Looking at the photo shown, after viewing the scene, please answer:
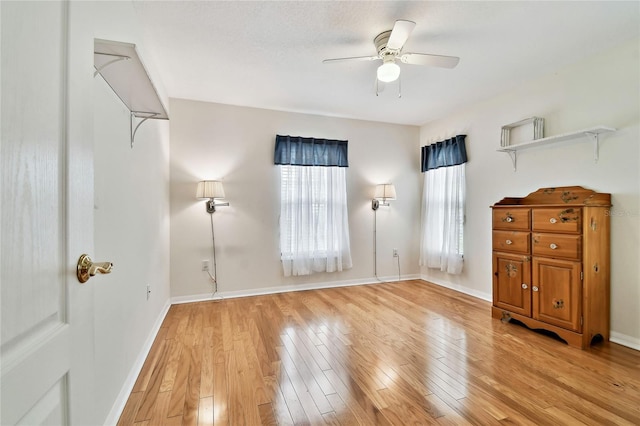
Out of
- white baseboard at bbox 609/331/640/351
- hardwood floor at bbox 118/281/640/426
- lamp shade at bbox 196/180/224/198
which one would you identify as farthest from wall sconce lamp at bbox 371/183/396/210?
white baseboard at bbox 609/331/640/351

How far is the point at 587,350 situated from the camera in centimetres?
238

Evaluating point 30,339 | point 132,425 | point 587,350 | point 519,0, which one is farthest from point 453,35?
point 132,425

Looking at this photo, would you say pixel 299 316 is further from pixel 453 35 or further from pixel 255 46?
pixel 453 35

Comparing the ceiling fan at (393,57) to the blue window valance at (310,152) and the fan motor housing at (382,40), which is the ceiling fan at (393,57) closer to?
the fan motor housing at (382,40)

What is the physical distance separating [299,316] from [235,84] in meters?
2.74

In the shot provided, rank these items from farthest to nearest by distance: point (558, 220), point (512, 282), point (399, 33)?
point (512, 282) → point (558, 220) → point (399, 33)

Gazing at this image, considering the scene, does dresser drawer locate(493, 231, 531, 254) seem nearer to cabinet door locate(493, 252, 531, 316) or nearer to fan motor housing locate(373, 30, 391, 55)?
cabinet door locate(493, 252, 531, 316)

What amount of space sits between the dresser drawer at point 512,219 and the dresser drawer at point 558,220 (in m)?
0.08

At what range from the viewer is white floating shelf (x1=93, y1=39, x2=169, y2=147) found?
46.0 inches

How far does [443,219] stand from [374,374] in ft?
9.62

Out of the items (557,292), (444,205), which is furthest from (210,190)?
(557,292)

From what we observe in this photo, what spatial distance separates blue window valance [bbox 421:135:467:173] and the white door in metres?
Result: 4.20

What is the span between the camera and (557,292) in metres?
2.57

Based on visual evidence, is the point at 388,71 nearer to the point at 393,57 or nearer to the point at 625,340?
the point at 393,57
